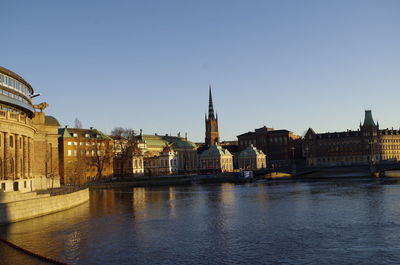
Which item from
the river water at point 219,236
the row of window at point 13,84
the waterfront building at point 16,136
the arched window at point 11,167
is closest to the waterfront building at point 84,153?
the waterfront building at point 16,136

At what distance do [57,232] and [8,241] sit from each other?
5587mm

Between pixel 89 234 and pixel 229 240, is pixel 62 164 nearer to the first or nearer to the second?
pixel 89 234

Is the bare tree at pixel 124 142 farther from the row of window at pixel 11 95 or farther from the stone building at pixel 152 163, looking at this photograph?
the row of window at pixel 11 95

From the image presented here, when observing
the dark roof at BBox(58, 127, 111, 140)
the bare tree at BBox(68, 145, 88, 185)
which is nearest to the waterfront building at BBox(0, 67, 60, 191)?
the bare tree at BBox(68, 145, 88, 185)

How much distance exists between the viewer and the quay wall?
46.3m

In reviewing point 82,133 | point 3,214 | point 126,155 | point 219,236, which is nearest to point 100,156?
point 126,155

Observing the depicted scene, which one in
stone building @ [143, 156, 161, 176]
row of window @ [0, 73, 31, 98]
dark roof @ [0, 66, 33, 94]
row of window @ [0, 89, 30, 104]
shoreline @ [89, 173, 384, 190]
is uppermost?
dark roof @ [0, 66, 33, 94]

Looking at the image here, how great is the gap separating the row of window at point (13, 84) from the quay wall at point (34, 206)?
18414 millimetres

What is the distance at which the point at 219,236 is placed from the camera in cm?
3822

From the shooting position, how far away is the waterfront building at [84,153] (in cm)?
13464

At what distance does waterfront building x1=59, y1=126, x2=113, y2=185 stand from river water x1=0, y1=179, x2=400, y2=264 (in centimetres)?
7776

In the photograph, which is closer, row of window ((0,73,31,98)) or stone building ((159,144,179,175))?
row of window ((0,73,31,98))

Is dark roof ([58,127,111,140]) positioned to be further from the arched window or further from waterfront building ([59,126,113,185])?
the arched window

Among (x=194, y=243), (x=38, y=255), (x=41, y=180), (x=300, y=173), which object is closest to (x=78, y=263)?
(x=38, y=255)
